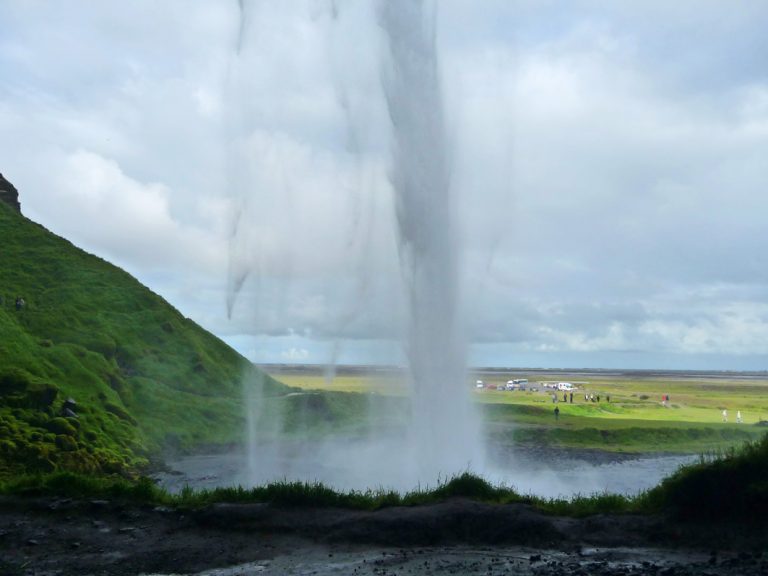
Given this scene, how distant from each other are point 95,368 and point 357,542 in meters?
47.3

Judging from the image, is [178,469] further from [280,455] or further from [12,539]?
[12,539]

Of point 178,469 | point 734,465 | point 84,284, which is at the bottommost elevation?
point 178,469

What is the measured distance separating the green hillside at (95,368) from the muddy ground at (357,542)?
19.7m

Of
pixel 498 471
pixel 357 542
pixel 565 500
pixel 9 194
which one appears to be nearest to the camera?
pixel 357 542

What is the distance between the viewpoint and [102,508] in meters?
18.9

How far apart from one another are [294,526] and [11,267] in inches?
2802

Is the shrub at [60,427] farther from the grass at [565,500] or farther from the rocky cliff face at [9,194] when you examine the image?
the rocky cliff face at [9,194]

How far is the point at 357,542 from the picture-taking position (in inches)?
642

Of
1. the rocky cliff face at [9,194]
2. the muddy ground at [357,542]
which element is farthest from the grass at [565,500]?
the rocky cliff face at [9,194]

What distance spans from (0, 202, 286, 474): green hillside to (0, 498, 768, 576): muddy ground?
19.7 meters

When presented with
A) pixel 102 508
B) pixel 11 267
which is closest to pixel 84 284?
pixel 11 267

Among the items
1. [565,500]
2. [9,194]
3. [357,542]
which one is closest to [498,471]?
[565,500]

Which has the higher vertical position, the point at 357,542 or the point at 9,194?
the point at 9,194

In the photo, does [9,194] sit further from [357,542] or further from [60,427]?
[357,542]
